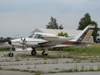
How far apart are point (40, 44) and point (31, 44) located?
1.00m

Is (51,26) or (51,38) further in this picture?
(51,26)

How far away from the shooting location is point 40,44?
30203 millimetres

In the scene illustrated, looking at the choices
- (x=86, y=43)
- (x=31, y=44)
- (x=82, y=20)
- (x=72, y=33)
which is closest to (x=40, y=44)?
(x=31, y=44)

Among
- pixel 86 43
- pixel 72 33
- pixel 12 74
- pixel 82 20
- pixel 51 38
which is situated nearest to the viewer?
pixel 12 74

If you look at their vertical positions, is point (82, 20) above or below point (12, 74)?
above

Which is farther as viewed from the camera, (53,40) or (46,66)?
(53,40)

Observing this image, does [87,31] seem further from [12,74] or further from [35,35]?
[12,74]

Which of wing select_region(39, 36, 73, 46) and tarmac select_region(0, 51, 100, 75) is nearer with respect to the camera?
tarmac select_region(0, 51, 100, 75)

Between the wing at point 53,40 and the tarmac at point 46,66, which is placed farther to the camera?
the wing at point 53,40

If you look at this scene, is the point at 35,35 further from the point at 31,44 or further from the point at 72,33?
the point at 72,33

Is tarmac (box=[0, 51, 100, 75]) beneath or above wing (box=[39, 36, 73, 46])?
beneath

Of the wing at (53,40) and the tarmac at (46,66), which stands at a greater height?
the wing at (53,40)

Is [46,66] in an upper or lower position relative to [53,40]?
lower

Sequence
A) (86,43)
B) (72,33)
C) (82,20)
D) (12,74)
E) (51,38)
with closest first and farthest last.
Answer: (12,74), (51,38), (86,43), (72,33), (82,20)
